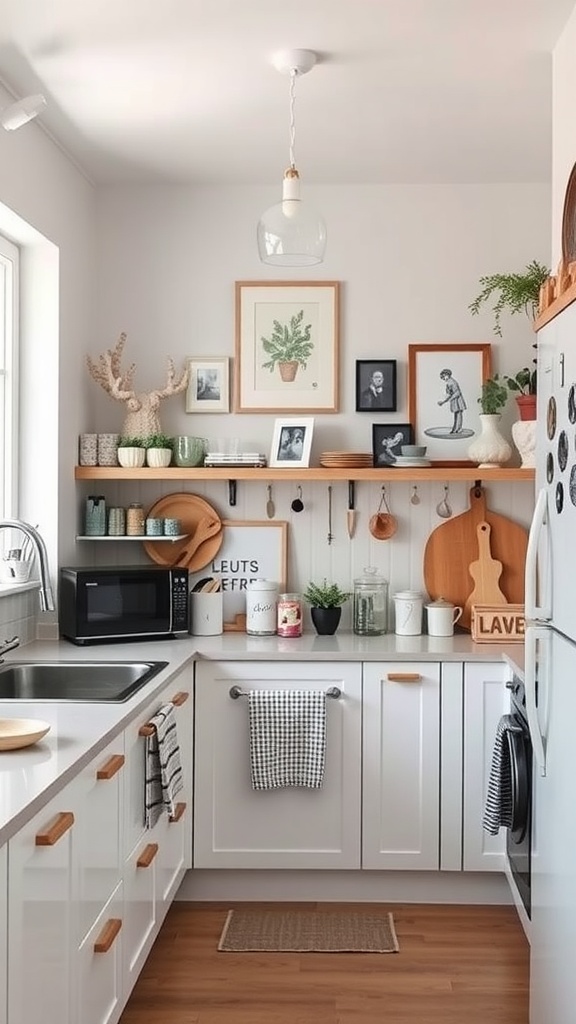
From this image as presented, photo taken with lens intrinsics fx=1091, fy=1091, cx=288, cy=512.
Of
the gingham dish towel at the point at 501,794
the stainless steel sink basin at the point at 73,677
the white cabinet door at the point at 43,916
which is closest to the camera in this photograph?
the white cabinet door at the point at 43,916

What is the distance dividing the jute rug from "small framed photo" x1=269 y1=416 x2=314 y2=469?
1568 mm

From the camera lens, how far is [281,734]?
3.56 m

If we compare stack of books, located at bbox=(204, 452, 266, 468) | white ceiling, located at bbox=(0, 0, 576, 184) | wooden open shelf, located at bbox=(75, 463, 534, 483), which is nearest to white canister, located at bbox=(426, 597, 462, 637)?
wooden open shelf, located at bbox=(75, 463, 534, 483)

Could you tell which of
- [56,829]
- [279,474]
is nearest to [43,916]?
[56,829]

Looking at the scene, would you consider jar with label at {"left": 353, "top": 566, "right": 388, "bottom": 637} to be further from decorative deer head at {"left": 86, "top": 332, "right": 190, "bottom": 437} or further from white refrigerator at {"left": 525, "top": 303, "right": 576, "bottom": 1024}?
white refrigerator at {"left": 525, "top": 303, "right": 576, "bottom": 1024}

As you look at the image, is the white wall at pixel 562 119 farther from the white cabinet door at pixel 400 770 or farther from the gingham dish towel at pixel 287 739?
the gingham dish towel at pixel 287 739

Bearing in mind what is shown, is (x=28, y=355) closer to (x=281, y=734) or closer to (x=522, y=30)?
(x=281, y=734)

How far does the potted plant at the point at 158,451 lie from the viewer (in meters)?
4.00

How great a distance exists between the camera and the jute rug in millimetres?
3334

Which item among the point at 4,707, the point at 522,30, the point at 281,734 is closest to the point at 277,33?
the point at 522,30

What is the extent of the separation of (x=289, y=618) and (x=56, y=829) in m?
2.10

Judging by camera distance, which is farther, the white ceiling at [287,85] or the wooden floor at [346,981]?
the wooden floor at [346,981]

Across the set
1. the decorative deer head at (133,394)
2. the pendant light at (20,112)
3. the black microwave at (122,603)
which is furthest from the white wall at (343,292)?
the pendant light at (20,112)

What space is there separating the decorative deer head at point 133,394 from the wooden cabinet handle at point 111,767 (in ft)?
5.89
